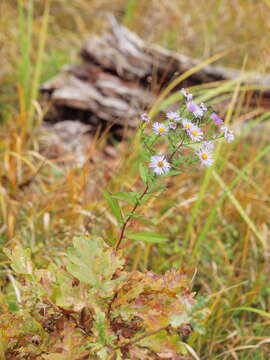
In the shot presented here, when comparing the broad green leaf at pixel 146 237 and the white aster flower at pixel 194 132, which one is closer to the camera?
the white aster flower at pixel 194 132

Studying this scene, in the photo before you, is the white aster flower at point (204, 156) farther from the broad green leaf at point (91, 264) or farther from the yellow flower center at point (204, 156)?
the broad green leaf at point (91, 264)

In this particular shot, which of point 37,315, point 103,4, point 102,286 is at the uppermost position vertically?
point 103,4

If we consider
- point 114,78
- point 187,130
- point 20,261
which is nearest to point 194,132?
point 187,130

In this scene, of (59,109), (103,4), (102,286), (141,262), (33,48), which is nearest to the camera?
(102,286)

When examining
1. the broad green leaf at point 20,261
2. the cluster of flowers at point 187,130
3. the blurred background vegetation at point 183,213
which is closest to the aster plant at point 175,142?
the cluster of flowers at point 187,130

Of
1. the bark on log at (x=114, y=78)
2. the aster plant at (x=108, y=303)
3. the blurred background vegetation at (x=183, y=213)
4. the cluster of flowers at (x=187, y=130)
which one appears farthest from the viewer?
the bark on log at (x=114, y=78)

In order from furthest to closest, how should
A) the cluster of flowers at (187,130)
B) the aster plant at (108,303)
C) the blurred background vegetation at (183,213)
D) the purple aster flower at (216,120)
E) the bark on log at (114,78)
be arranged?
the bark on log at (114,78)
the blurred background vegetation at (183,213)
the purple aster flower at (216,120)
the cluster of flowers at (187,130)
the aster plant at (108,303)

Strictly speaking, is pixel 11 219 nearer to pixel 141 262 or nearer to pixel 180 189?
pixel 141 262

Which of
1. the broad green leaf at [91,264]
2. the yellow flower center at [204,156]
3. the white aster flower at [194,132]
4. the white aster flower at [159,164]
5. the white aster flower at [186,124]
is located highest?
the white aster flower at [186,124]

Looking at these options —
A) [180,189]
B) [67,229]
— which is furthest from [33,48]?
[67,229]
